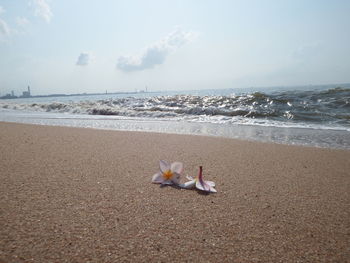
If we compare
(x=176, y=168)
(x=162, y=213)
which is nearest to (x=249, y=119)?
(x=176, y=168)

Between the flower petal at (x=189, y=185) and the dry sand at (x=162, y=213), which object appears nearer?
the dry sand at (x=162, y=213)

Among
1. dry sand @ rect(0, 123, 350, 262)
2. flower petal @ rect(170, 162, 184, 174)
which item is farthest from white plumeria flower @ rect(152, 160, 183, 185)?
dry sand @ rect(0, 123, 350, 262)

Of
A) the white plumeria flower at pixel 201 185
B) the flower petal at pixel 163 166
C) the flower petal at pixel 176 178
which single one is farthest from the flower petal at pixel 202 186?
the flower petal at pixel 163 166

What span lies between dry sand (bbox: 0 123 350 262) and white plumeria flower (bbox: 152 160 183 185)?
0.33ft

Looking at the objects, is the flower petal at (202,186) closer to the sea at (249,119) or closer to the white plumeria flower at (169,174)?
the white plumeria flower at (169,174)

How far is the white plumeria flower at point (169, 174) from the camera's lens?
1995 millimetres

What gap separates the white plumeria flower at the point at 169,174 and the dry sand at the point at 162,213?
0.33ft

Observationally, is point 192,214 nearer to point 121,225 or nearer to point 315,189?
point 121,225

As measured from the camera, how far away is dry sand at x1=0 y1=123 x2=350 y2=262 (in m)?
1.12

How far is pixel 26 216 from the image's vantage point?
1342 mm

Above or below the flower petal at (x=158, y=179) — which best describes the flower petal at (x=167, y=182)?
below

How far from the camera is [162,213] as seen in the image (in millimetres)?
1485

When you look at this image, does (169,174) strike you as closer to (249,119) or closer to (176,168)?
(176,168)

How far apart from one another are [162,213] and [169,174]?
0.55 m
